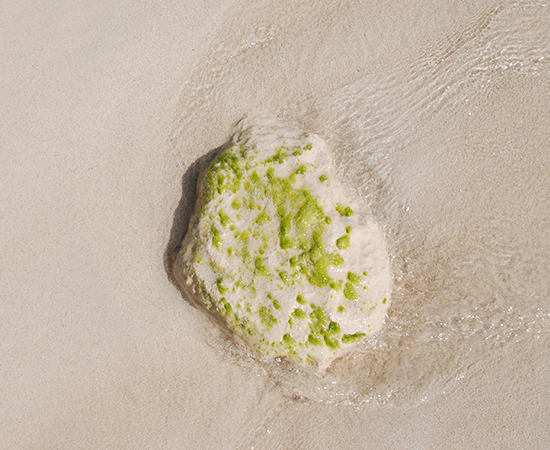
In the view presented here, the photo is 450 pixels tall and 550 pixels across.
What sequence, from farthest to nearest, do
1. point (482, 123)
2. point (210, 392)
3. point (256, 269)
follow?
point (482, 123), point (210, 392), point (256, 269)

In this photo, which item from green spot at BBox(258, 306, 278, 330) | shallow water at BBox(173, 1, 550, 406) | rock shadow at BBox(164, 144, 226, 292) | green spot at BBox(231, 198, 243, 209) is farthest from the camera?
rock shadow at BBox(164, 144, 226, 292)

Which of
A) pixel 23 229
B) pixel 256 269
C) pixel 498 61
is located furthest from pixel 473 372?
pixel 23 229

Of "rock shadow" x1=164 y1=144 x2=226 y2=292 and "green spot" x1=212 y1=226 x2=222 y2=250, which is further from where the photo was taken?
"rock shadow" x1=164 y1=144 x2=226 y2=292

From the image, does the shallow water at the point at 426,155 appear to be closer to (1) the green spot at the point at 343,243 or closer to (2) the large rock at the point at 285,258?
(2) the large rock at the point at 285,258

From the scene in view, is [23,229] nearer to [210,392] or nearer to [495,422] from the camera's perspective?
[210,392]

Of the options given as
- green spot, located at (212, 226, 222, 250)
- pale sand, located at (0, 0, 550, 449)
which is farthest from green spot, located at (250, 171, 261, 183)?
pale sand, located at (0, 0, 550, 449)

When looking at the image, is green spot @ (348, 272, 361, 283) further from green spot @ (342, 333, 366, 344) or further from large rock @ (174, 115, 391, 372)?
green spot @ (342, 333, 366, 344)
